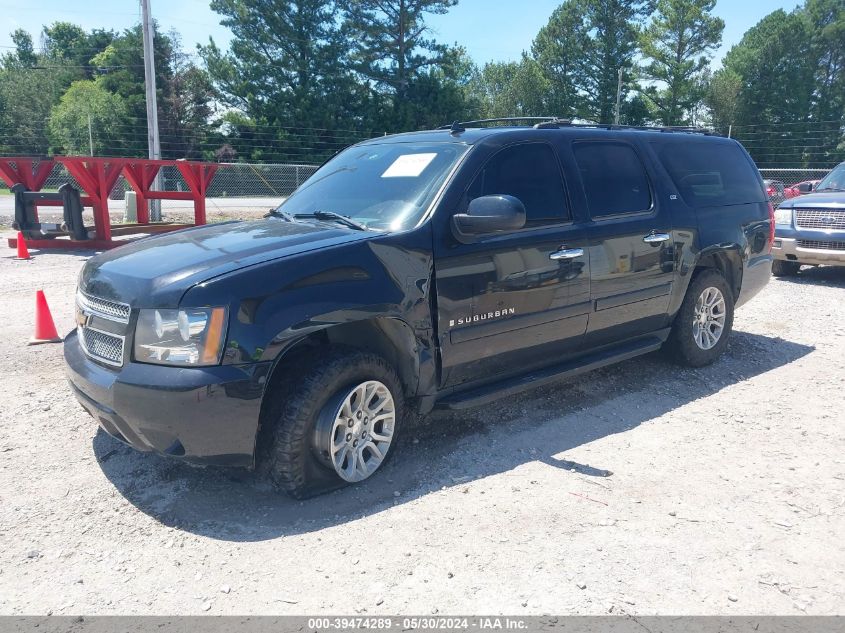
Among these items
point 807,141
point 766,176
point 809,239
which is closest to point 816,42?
point 807,141

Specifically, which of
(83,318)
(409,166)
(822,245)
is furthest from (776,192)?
(83,318)

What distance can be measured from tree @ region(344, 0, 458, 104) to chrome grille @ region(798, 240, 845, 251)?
35.7 metres

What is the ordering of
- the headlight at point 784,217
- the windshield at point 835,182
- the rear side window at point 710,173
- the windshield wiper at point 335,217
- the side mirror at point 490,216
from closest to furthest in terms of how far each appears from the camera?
the side mirror at point 490,216, the windshield wiper at point 335,217, the rear side window at point 710,173, the headlight at point 784,217, the windshield at point 835,182

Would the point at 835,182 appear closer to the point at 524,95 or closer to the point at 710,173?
the point at 710,173

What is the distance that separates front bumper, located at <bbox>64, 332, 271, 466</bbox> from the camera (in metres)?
3.09

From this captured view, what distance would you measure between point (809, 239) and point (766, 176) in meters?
20.5

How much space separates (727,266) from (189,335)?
4847 millimetres

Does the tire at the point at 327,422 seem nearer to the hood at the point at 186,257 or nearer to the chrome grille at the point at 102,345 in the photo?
the hood at the point at 186,257

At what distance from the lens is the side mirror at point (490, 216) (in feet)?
12.4

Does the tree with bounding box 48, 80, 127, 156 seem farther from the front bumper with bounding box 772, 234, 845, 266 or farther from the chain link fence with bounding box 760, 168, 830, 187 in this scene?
the front bumper with bounding box 772, 234, 845, 266

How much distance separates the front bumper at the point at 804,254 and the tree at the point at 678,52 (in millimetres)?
41434

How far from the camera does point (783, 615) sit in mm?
2729

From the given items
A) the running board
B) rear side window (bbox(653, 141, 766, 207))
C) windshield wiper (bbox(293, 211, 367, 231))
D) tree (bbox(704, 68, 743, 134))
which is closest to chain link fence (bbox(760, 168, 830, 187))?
rear side window (bbox(653, 141, 766, 207))

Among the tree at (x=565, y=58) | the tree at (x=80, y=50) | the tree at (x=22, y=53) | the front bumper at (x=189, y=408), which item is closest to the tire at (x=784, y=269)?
the front bumper at (x=189, y=408)
